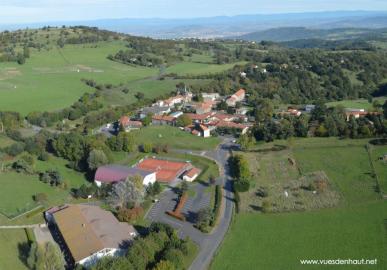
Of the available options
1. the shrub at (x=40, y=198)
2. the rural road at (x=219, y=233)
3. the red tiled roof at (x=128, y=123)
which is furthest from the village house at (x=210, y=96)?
the shrub at (x=40, y=198)

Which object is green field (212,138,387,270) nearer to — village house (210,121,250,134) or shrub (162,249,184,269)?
shrub (162,249,184,269)

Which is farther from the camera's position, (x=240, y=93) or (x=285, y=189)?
(x=240, y=93)

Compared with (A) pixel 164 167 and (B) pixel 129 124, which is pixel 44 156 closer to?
(A) pixel 164 167

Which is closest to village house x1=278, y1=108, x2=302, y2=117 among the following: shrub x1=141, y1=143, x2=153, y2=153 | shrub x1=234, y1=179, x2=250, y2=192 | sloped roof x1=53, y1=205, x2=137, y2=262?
shrub x1=141, y1=143, x2=153, y2=153

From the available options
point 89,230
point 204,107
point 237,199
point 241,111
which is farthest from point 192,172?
point 241,111

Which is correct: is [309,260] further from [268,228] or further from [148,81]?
[148,81]
